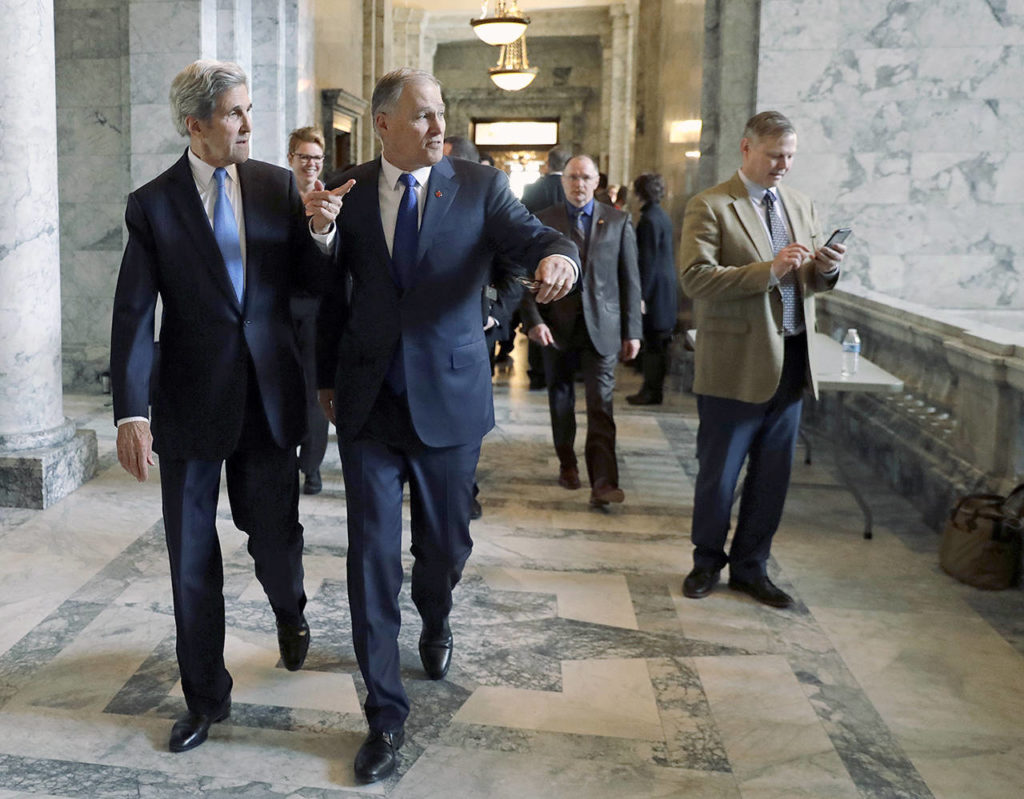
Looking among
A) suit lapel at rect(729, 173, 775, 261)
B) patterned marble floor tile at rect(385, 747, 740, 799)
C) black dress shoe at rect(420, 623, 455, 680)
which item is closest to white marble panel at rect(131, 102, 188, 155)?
suit lapel at rect(729, 173, 775, 261)

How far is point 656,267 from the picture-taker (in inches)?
374

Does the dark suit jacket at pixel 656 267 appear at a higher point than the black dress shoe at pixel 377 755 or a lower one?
higher

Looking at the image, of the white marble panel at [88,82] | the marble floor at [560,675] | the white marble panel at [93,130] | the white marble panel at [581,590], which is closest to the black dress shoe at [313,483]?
the marble floor at [560,675]

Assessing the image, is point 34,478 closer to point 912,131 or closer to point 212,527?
point 212,527

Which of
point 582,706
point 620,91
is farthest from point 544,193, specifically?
point 620,91

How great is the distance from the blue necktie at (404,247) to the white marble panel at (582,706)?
1.12 m

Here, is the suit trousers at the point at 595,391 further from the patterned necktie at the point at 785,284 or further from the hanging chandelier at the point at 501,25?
the hanging chandelier at the point at 501,25

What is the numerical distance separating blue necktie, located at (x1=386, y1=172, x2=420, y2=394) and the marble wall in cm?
637

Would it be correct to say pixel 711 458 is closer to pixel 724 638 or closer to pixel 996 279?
pixel 724 638

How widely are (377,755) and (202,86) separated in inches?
75.3

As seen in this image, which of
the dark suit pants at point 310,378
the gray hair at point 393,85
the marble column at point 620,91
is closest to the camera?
the gray hair at point 393,85

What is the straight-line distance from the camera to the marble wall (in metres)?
8.66

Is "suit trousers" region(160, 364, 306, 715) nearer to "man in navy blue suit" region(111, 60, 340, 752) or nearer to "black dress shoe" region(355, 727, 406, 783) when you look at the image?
"man in navy blue suit" region(111, 60, 340, 752)

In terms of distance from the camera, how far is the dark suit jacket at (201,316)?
3.12 metres
